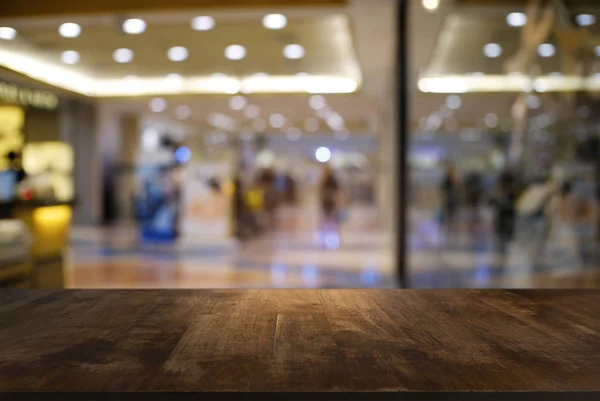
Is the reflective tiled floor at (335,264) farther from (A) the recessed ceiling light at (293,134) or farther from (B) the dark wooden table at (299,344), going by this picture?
(A) the recessed ceiling light at (293,134)

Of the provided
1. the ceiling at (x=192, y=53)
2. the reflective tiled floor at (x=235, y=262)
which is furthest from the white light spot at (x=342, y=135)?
the ceiling at (x=192, y=53)

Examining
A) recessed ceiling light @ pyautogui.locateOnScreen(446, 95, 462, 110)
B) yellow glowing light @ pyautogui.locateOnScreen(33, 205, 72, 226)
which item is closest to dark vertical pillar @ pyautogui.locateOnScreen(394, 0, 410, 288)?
yellow glowing light @ pyautogui.locateOnScreen(33, 205, 72, 226)

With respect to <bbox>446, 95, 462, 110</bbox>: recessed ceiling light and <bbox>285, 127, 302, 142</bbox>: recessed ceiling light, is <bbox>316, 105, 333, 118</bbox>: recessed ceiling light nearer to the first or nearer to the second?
<bbox>446, 95, 462, 110</bbox>: recessed ceiling light

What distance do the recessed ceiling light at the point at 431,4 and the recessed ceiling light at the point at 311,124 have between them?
38.7ft

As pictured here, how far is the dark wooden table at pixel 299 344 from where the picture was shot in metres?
0.91

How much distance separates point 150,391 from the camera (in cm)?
88

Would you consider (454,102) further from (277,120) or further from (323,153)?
(323,153)

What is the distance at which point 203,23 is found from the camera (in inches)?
291

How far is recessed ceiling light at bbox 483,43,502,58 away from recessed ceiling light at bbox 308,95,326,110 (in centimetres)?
515

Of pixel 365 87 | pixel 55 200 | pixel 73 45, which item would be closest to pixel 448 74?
pixel 365 87

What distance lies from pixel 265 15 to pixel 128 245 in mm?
6064

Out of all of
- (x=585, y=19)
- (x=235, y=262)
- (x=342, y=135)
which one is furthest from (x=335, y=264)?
(x=342, y=135)

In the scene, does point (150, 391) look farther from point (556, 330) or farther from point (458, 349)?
point (556, 330)

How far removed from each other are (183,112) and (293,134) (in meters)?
7.48
